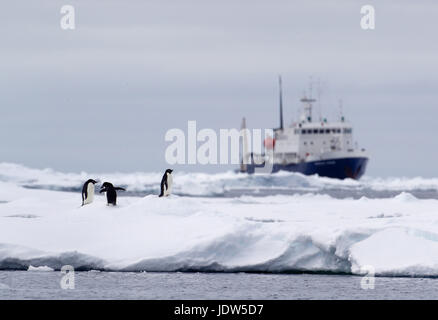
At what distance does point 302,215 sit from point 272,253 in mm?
8747

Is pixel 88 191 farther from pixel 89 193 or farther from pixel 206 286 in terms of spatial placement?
pixel 206 286

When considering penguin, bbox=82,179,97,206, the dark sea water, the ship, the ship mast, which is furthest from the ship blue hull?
the dark sea water

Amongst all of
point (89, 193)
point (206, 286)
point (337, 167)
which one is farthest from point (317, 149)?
point (206, 286)

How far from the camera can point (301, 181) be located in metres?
80.4

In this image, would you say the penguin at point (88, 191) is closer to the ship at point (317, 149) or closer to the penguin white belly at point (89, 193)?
the penguin white belly at point (89, 193)

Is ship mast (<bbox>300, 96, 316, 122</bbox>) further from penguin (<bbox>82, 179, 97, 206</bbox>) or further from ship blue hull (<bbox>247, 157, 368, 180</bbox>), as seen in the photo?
penguin (<bbox>82, 179, 97, 206</bbox>)

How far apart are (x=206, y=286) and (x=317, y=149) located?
254ft

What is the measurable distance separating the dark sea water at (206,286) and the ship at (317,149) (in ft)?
238

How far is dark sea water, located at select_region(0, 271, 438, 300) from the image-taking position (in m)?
15.2

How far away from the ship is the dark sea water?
238ft

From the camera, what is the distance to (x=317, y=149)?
305 ft

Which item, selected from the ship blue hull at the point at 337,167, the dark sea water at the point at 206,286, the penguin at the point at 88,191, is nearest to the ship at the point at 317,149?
the ship blue hull at the point at 337,167

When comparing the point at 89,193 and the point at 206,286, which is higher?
the point at 89,193
